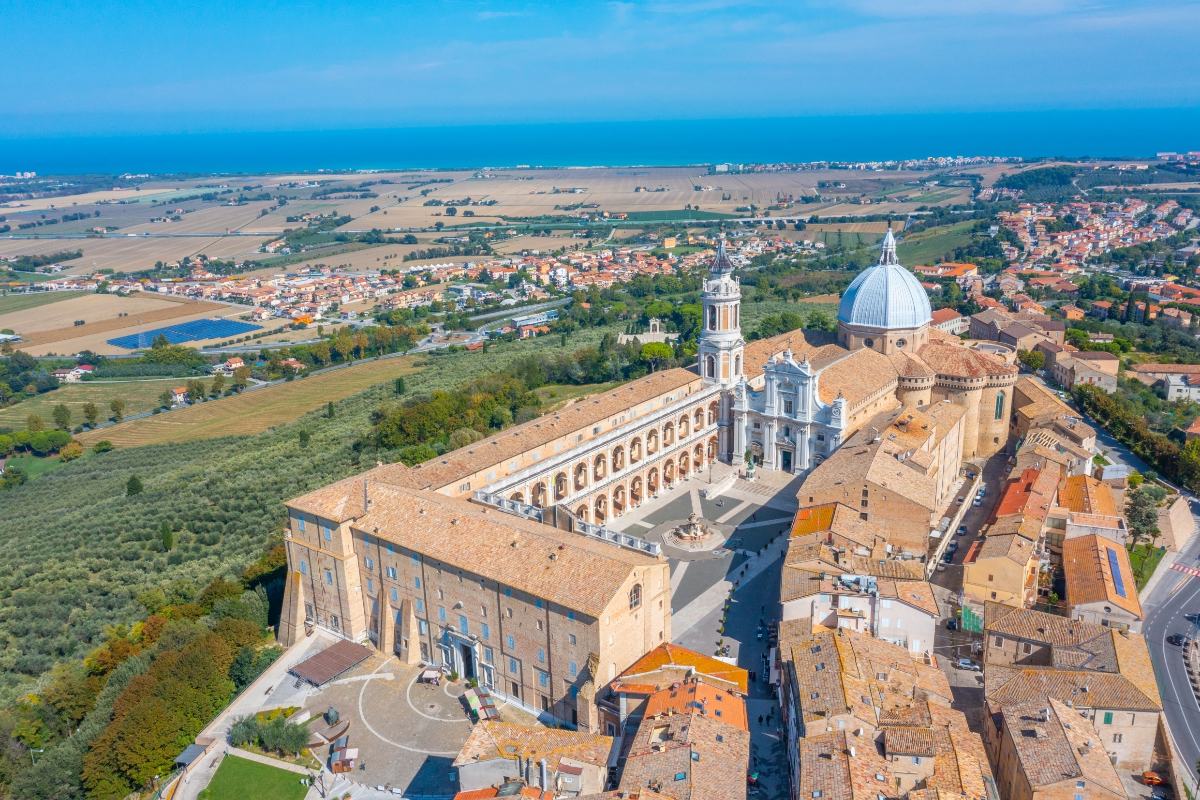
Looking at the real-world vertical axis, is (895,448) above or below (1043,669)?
above

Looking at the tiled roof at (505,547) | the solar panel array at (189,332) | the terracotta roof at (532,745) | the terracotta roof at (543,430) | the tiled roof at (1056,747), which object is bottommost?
the solar panel array at (189,332)

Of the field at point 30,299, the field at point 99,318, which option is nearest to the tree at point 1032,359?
the field at point 99,318

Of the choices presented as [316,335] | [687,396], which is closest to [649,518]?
[687,396]

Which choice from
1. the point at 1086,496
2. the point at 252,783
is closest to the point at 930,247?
the point at 1086,496

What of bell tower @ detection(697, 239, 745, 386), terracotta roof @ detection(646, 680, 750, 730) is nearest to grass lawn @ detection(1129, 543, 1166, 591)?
bell tower @ detection(697, 239, 745, 386)

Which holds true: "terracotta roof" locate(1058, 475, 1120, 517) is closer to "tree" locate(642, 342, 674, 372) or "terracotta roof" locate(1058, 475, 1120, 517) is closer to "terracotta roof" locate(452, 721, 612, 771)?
"terracotta roof" locate(452, 721, 612, 771)

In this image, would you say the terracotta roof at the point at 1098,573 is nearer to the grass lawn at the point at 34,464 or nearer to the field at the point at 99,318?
the grass lawn at the point at 34,464

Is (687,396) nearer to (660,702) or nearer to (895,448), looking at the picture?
(895,448)
